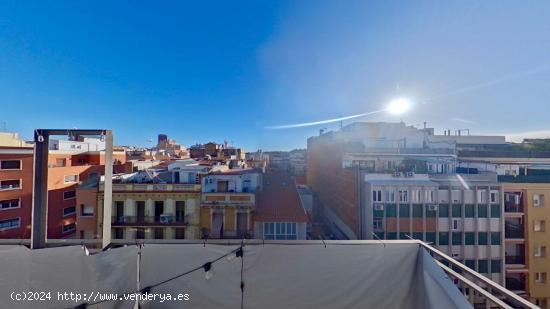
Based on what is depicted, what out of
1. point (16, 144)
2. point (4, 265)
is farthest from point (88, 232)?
point (4, 265)

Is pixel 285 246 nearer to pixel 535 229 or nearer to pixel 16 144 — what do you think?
pixel 535 229

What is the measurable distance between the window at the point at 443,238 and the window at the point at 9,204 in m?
22.7

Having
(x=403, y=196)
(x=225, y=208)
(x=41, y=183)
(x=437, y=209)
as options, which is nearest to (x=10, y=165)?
(x=225, y=208)

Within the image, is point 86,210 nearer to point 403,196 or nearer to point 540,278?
point 403,196

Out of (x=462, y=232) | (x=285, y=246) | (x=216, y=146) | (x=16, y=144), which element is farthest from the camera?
(x=216, y=146)

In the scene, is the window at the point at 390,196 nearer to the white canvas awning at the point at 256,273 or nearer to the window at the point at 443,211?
the window at the point at 443,211

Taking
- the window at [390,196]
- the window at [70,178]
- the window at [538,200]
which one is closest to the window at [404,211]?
the window at [390,196]

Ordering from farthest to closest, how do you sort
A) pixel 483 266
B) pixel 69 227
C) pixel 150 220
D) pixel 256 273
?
pixel 69 227, pixel 483 266, pixel 150 220, pixel 256 273

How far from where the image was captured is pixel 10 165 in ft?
46.3

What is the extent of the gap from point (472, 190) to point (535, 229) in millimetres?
3972

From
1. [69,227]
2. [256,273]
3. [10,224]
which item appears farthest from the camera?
[69,227]

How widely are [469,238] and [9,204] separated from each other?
24283 mm

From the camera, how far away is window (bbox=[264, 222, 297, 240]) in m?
10.6

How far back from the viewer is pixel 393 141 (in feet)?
57.7
